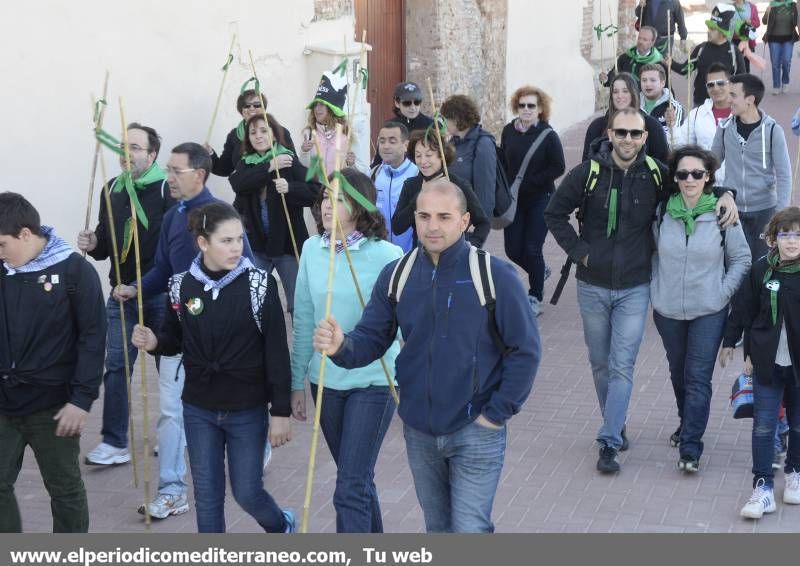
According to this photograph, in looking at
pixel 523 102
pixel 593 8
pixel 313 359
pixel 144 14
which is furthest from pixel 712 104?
pixel 593 8

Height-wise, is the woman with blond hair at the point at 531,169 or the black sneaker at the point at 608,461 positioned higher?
the woman with blond hair at the point at 531,169

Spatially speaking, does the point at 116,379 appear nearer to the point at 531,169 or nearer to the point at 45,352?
the point at 45,352

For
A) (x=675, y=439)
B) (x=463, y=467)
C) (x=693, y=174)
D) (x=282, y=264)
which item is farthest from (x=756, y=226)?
(x=463, y=467)

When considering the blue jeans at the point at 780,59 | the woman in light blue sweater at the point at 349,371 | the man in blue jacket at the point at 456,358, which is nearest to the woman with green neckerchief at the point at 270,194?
the woman in light blue sweater at the point at 349,371

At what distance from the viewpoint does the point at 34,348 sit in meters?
5.61

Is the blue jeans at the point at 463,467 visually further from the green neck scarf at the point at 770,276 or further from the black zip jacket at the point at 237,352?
the green neck scarf at the point at 770,276

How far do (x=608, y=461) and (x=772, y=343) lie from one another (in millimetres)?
1255

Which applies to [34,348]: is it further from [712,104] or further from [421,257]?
[712,104]

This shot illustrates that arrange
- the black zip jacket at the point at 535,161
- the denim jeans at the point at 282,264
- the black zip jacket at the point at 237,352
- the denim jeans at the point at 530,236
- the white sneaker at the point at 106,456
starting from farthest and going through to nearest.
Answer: the denim jeans at the point at 530,236 → the black zip jacket at the point at 535,161 → the denim jeans at the point at 282,264 → the white sneaker at the point at 106,456 → the black zip jacket at the point at 237,352

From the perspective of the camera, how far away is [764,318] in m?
6.57

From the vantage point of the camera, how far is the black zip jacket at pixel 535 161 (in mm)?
10312

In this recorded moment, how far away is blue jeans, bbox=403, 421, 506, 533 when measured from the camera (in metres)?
4.96

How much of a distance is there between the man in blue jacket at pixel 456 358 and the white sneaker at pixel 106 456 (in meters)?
2.88

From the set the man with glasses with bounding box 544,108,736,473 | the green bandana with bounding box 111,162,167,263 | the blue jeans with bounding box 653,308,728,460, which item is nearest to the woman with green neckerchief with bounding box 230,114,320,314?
the green bandana with bounding box 111,162,167,263
